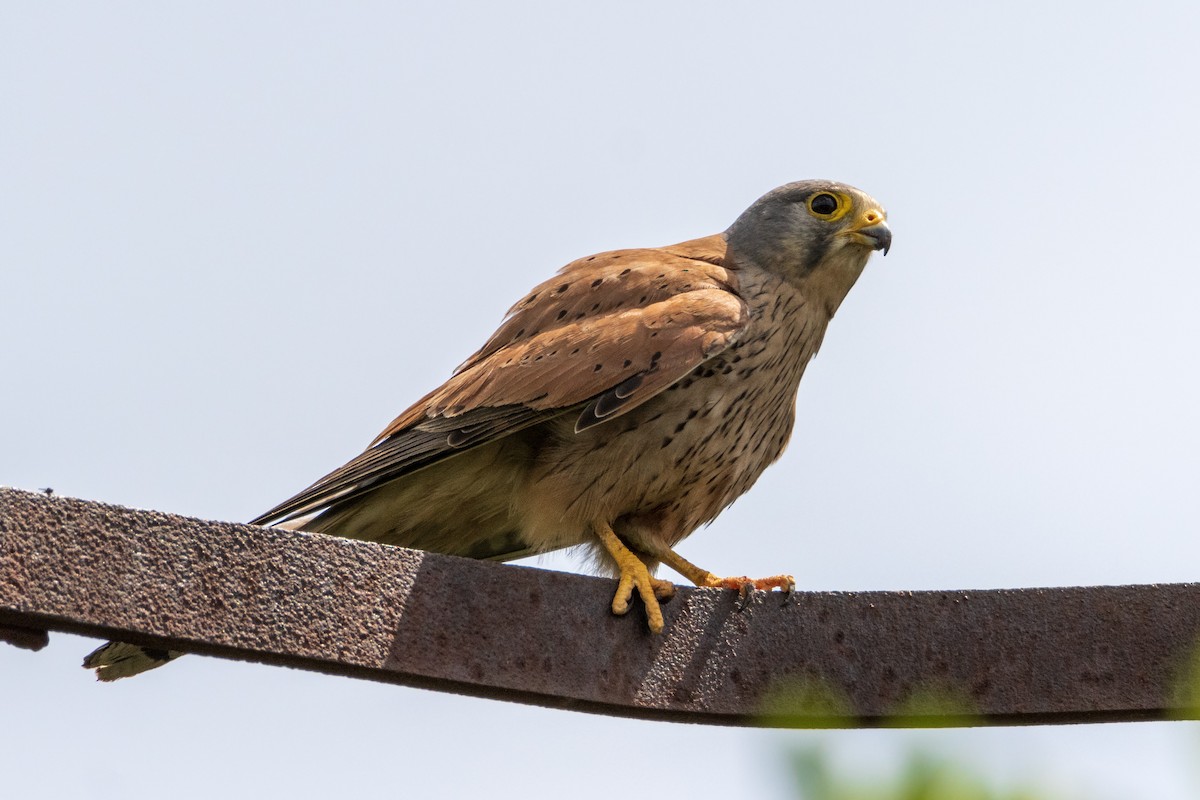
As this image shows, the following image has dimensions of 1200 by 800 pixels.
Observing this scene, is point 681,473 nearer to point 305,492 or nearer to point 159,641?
point 305,492

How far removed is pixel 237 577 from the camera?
242 centimetres

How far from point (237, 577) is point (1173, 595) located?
1.80 metres

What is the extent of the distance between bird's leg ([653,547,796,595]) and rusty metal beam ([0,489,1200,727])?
0.73ft

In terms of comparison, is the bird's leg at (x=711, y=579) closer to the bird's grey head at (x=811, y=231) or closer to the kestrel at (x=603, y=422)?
the kestrel at (x=603, y=422)

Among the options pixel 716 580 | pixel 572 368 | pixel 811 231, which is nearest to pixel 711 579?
pixel 716 580

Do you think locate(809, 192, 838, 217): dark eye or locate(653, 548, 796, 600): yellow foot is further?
locate(809, 192, 838, 217): dark eye

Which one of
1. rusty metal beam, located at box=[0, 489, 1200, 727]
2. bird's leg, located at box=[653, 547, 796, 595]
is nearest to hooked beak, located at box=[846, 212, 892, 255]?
bird's leg, located at box=[653, 547, 796, 595]

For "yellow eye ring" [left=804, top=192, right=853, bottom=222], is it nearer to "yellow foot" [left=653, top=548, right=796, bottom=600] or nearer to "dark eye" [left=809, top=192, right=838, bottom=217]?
"dark eye" [left=809, top=192, right=838, bottom=217]

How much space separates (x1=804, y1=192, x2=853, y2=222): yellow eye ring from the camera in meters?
4.55

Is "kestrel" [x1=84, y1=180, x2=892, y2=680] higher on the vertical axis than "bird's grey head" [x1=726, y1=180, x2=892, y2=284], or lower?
lower

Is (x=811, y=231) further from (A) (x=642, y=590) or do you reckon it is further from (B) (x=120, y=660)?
(B) (x=120, y=660)

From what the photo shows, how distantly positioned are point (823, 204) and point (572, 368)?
1229mm

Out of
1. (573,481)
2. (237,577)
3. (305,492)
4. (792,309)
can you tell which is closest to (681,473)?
(573,481)

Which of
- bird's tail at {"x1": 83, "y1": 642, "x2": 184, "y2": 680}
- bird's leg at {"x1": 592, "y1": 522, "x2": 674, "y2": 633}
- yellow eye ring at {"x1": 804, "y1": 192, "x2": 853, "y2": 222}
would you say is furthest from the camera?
yellow eye ring at {"x1": 804, "y1": 192, "x2": 853, "y2": 222}
